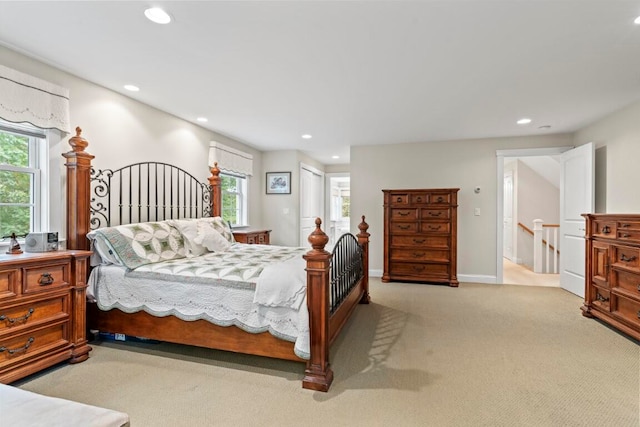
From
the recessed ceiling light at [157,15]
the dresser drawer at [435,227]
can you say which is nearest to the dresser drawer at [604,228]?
the dresser drawer at [435,227]

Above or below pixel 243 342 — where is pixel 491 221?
above

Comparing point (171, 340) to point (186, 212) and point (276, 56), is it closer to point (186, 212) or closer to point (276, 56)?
point (186, 212)

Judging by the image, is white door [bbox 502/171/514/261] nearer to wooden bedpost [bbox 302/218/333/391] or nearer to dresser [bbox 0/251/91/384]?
wooden bedpost [bbox 302/218/333/391]

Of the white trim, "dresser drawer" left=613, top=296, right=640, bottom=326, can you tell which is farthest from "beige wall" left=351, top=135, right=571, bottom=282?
"dresser drawer" left=613, top=296, right=640, bottom=326

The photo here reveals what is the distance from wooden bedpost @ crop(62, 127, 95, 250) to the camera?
252cm

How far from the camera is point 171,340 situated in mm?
2375

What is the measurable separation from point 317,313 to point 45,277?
1865mm

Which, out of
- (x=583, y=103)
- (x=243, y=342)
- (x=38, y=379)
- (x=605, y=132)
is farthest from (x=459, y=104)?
(x=38, y=379)

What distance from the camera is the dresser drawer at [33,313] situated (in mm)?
1931

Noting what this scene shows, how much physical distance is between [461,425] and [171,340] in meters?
2.02

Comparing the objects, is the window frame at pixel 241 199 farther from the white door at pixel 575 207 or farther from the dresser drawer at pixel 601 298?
the white door at pixel 575 207

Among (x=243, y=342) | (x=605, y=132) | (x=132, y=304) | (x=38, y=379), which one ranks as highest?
(x=605, y=132)

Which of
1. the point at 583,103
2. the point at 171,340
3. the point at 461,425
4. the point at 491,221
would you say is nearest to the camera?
the point at 461,425

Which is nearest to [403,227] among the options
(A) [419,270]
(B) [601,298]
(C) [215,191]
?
(A) [419,270]
